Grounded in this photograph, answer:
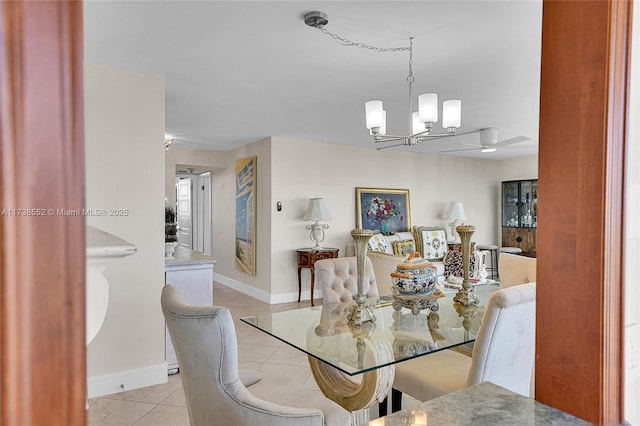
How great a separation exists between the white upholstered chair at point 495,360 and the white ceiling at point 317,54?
1.41 m

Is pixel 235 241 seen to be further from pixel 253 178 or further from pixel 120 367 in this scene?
pixel 120 367

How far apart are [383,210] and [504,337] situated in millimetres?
4930

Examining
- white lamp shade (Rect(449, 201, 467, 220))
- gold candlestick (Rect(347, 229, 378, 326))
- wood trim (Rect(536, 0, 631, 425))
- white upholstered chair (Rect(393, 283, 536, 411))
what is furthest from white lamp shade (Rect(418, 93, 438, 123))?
white lamp shade (Rect(449, 201, 467, 220))

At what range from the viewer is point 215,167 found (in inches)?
271

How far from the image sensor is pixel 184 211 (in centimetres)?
833

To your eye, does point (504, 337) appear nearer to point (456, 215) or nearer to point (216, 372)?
point (216, 372)

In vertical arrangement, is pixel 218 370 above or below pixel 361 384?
above

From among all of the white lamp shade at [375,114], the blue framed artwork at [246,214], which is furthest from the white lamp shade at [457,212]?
the white lamp shade at [375,114]

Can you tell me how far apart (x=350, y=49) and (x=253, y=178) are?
3.70 metres

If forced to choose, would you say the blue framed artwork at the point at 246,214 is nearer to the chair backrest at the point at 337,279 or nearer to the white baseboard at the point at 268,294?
the white baseboard at the point at 268,294

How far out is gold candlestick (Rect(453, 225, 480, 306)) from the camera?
2.67m

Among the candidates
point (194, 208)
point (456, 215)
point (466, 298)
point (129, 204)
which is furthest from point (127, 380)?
point (456, 215)

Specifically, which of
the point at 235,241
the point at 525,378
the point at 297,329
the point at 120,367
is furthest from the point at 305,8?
the point at 235,241

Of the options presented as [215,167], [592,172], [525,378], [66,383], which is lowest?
[525,378]
